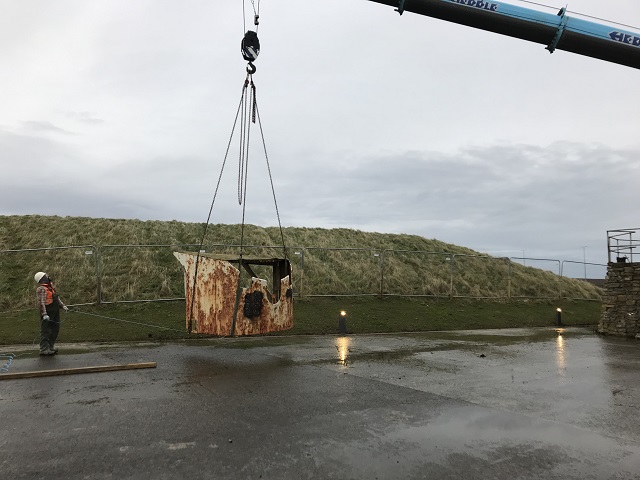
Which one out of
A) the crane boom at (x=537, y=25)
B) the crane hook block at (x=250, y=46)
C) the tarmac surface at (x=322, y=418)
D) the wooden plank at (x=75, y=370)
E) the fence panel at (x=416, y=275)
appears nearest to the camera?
the tarmac surface at (x=322, y=418)

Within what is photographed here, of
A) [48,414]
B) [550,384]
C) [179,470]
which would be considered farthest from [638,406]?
[48,414]

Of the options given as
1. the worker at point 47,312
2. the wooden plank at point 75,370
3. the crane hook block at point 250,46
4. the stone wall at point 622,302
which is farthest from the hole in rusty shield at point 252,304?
the stone wall at point 622,302

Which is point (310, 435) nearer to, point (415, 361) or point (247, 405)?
point (247, 405)

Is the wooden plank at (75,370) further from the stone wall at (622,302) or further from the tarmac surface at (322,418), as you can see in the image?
the stone wall at (622,302)

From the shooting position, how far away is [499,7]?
34.8ft

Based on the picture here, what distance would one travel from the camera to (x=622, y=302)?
15.2 metres

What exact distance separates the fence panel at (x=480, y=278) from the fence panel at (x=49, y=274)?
52.4ft

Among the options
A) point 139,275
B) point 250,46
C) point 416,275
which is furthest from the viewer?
point 416,275

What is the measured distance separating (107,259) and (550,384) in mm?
18030

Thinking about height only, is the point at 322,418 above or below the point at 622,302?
below

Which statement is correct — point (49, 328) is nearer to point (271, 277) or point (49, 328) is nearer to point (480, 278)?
point (271, 277)

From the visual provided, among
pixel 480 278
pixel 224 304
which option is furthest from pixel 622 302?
pixel 224 304

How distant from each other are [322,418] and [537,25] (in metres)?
10.7

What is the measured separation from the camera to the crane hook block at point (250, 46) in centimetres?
965
